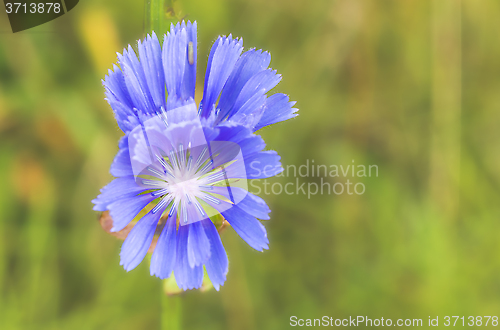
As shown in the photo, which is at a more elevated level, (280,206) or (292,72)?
(292,72)

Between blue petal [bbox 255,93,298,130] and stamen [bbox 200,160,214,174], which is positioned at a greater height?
blue petal [bbox 255,93,298,130]

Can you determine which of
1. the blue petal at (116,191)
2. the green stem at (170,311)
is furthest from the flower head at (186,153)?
the green stem at (170,311)

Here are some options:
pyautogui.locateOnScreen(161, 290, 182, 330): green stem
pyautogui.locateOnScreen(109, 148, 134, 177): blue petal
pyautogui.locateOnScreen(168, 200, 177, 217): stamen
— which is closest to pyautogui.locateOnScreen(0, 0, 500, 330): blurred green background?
pyautogui.locateOnScreen(161, 290, 182, 330): green stem

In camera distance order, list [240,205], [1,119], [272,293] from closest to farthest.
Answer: [240,205]
[1,119]
[272,293]

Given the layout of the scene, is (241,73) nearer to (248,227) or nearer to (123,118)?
(123,118)

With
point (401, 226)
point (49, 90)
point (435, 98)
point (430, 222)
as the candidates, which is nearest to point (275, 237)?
point (401, 226)

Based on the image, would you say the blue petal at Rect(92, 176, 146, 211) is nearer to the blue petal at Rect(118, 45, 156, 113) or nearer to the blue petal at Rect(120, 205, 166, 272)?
the blue petal at Rect(120, 205, 166, 272)

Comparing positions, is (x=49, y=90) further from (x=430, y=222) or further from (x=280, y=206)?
(x=430, y=222)
